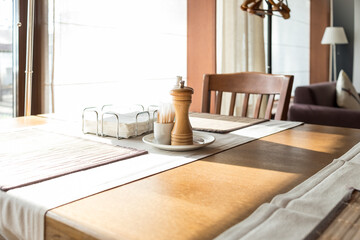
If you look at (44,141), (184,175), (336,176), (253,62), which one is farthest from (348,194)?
(253,62)

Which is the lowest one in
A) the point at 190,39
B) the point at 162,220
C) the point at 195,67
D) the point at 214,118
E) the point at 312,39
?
the point at 162,220

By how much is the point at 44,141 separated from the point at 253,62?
316 cm

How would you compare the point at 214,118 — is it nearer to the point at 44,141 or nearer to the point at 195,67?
the point at 44,141

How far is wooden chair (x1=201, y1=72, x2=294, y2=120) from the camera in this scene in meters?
1.84

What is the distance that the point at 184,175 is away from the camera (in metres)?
0.91

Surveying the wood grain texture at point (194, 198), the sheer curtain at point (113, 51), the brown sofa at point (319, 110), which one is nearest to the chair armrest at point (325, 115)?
the brown sofa at point (319, 110)

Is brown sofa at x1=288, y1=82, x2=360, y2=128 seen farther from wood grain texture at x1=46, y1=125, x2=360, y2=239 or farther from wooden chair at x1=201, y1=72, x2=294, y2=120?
wood grain texture at x1=46, y1=125, x2=360, y2=239

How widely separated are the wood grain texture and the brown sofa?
7.08ft

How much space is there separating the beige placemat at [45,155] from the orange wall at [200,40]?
→ 2.47 metres

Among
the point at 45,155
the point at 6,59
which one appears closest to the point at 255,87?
the point at 45,155

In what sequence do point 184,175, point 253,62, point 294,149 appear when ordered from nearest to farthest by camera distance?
point 184,175 < point 294,149 < point 253,62

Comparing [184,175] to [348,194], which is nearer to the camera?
[348,194]

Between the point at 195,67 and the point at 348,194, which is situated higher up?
the point at 195,67

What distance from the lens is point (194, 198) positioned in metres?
0.75
